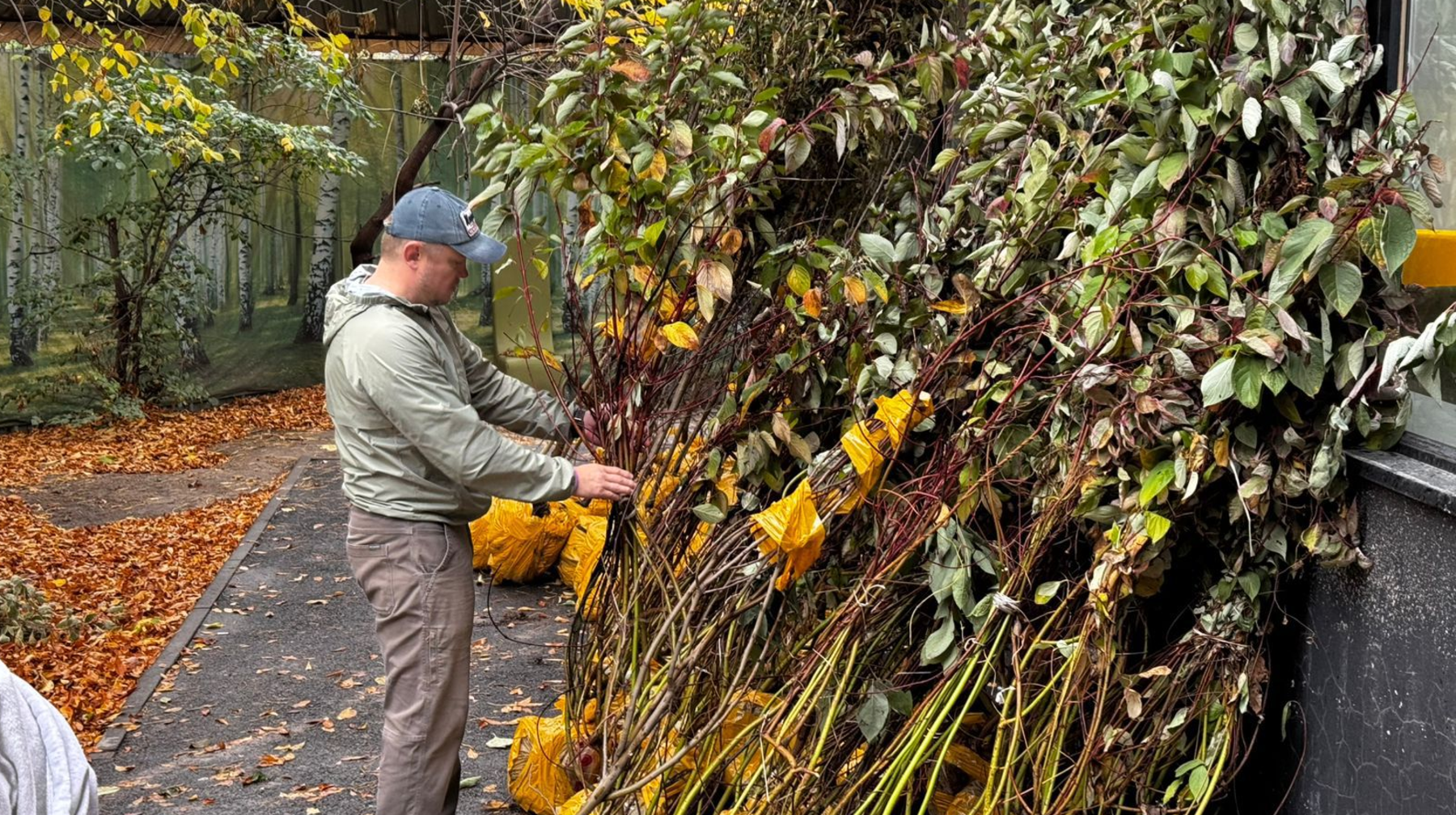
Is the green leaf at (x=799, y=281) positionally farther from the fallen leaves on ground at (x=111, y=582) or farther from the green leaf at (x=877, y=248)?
the fallen leaves on ground at (x=111, y=582)

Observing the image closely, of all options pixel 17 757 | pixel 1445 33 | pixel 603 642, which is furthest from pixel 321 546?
pixel 1445 33

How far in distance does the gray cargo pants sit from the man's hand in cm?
52

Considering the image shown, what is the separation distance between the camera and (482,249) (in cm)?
392

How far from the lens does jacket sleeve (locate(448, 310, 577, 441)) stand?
14.0ft

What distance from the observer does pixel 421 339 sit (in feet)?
12.3

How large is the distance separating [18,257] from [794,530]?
40.2 ft

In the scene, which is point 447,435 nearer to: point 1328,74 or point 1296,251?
point 1296,251

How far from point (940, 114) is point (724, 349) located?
4.06ft

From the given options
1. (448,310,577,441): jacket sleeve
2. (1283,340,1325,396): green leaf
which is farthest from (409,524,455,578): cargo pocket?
(1283,340,1325,396): green leaf

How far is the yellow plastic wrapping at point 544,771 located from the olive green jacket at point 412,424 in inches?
31.1

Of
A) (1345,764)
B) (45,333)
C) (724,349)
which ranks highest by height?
(724,349)

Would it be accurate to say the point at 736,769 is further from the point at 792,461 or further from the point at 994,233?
the point at 994,233

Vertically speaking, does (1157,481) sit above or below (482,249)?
below

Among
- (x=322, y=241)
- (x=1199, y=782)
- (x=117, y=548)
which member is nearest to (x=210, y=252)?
(x=322, y=241)
